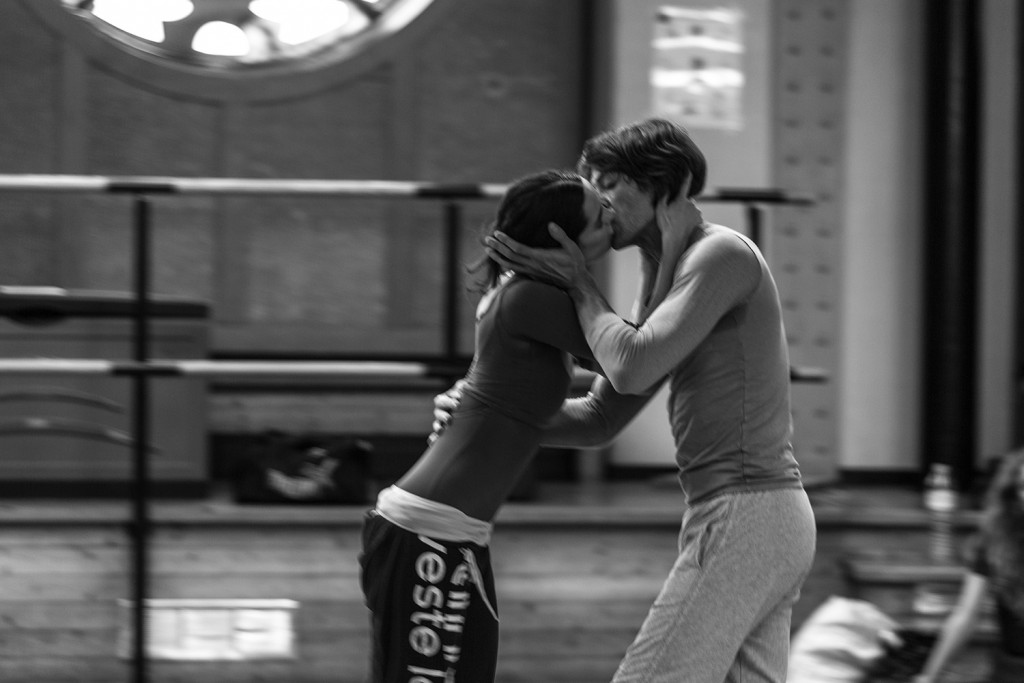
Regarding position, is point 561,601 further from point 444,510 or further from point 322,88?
point 322,88

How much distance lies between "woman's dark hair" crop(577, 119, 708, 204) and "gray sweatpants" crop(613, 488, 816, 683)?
21.8 inches

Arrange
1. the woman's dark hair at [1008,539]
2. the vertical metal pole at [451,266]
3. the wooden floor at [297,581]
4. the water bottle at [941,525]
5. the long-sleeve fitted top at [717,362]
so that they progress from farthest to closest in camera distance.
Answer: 1. the water bottle at [941,525]
2. the vertical metal pole at [451,266]
3. the wooden floor at [297,581]
4. the woman's dark hair at [1008,539]
5. the long-sleeve fitted top at [717,362]

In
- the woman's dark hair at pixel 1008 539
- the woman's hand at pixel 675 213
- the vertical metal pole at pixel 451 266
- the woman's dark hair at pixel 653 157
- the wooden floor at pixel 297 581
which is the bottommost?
the wooden floor at pixel 297 581

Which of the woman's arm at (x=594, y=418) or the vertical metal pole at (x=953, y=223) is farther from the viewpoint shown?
the vertical metal pole at (x=953, y=223)

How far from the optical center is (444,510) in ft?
7.99

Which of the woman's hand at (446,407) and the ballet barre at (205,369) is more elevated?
the woman's hand at (446,407)

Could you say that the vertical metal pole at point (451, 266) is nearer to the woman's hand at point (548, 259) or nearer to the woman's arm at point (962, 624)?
the woman's arm at point (962, 624)

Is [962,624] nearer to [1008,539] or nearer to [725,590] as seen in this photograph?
[1008,539]

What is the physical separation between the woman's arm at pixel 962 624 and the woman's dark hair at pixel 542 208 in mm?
1791

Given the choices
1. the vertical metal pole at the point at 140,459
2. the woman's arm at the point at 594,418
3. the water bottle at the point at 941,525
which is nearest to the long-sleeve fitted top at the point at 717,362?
the woman's arm at the point at 594,418

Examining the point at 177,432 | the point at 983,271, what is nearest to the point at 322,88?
the point at 177,432

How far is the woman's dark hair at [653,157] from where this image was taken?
2.44 metres

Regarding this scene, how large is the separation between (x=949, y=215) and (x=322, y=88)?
263cm

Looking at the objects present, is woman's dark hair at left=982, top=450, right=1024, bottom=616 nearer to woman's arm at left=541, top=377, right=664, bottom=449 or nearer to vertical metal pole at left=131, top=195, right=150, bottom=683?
woman's arm at left=541, top=377, right=664, bottom=449
